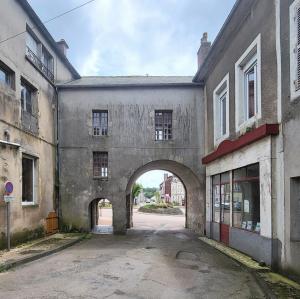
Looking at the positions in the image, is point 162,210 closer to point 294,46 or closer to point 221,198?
point 221,198

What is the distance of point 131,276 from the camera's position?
850 centimetres

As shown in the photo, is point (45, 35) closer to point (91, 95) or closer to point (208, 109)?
point (91, 95)

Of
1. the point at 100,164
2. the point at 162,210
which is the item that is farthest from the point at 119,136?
the point at 162,210

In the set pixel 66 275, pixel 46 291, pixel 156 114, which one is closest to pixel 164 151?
pixel 156 114

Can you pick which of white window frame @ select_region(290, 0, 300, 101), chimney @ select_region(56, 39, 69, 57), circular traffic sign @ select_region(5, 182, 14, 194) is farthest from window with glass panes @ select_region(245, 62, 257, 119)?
chimney @ select_region(56, 39, 69, 57)

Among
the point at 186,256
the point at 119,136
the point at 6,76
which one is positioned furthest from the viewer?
the point at 119,136

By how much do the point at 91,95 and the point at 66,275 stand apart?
11.8 m

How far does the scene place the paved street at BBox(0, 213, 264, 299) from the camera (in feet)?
23.4

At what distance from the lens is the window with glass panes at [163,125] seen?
19.0 meters

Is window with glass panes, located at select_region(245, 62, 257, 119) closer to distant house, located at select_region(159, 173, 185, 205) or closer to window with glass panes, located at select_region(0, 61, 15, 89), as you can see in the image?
window with glass panes, located at select_region(0, 61, 15, 89)

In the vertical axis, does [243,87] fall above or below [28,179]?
above

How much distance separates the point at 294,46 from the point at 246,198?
5.17 meters

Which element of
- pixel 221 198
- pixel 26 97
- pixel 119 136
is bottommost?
pixel 221 198

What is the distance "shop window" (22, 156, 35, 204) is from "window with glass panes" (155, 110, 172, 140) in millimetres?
6403
